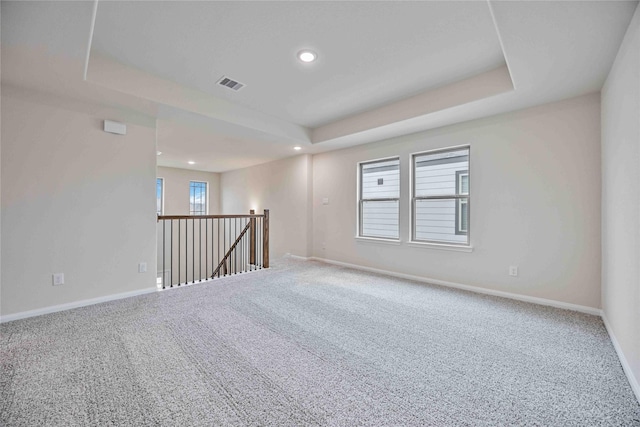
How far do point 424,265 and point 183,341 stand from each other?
345 cm

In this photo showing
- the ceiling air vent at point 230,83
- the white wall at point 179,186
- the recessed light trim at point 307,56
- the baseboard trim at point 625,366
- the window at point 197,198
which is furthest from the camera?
the window at point 197,198

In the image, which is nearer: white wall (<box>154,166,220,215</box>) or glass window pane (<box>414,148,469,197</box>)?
glass window pane (<box>414,148,469,197</box>)

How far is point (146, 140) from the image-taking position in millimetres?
3598

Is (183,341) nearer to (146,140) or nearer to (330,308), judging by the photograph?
(330,308)

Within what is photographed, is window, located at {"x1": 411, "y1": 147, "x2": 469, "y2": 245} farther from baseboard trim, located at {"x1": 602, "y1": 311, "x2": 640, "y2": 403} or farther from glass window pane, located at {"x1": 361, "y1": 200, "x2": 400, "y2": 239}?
baseboard trim, located at {"x1": 602, "y1": 311, "x2": 640, "y2": 403}

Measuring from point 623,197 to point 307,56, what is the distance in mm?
2917

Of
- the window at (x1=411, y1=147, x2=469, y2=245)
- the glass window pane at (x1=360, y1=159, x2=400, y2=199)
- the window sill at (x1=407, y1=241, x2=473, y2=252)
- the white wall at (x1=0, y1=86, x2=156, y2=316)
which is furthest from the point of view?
the glass window pane at (x1=360, y1=159, x2=400, y2=199)

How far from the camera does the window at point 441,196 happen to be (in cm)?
397

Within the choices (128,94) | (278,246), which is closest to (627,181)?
(128,94)

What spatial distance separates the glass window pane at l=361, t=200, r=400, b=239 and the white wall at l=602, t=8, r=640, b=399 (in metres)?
2.59

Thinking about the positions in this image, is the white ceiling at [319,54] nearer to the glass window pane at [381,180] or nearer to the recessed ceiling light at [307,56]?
the recessed ceiling light at [307,56]

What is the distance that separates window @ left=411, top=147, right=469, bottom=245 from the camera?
397 cm

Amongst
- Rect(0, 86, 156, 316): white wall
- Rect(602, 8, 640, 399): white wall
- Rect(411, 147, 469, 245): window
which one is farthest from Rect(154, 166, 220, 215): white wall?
Rect(602, 8, 640, 399): white wall

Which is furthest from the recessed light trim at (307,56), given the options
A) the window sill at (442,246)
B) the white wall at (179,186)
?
the white wall at (179,186)
